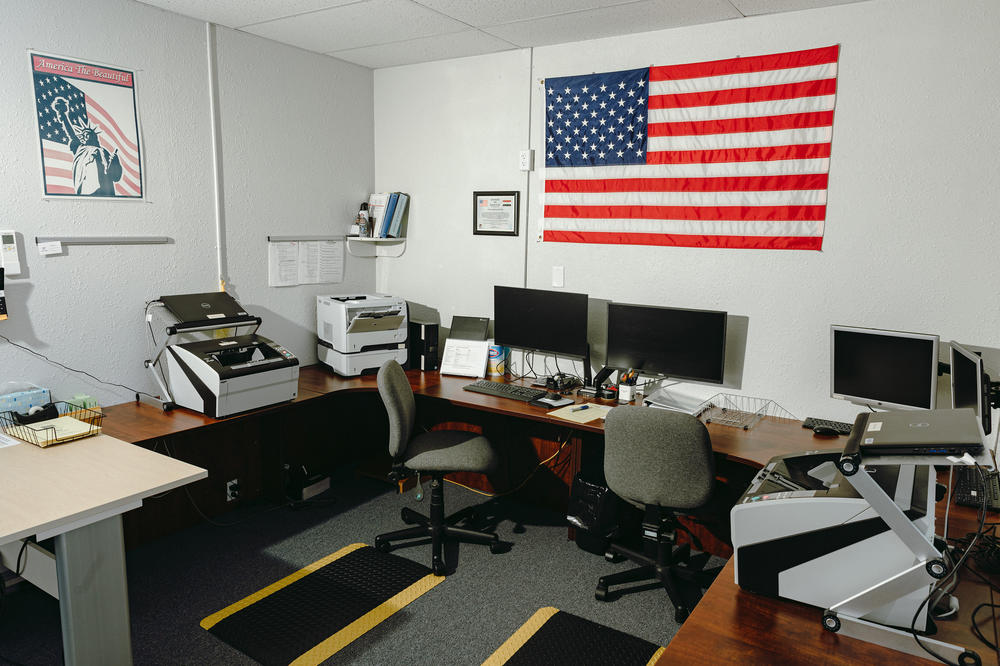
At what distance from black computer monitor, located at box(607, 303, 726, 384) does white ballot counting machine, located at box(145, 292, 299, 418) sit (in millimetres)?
1650

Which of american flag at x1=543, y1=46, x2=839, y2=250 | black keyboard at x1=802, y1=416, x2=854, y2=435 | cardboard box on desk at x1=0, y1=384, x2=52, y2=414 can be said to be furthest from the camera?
american flag at x1=543, y1=46, x2=839, y2=250

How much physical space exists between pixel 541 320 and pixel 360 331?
1034 millimetres

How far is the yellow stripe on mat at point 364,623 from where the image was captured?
8.25ft

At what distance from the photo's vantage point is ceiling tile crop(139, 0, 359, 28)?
120 inches

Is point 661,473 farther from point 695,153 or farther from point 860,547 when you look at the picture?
point 695,153

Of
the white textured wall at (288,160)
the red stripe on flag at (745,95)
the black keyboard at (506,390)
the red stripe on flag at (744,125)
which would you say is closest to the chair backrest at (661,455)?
the black keyboard at (506,390)

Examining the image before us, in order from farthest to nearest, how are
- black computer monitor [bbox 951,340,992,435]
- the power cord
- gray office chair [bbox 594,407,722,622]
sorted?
the power cord
gray office chair [bbox 594,407,722,622]
black computer monitor [bbox 951,340,992,435]

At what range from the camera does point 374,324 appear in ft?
12.6

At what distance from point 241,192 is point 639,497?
2.62 metres

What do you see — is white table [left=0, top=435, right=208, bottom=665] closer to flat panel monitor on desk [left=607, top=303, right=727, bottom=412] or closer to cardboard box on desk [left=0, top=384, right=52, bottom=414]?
cardboard box on desk [left=0, top=384, right=52, bottom=414]

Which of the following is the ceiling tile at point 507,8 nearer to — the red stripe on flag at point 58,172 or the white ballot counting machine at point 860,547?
the red stripe on flag at point 58,172

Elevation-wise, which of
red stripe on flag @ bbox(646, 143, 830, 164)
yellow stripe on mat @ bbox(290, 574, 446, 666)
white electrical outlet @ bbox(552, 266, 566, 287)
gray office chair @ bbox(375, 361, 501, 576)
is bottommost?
yellow stripe on mat @ bbox(290, 574, 446, 666)

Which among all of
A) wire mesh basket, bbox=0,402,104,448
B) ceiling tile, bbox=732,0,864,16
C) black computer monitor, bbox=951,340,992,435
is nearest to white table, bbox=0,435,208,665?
wire mesh basket, bbox=0,402,104,448

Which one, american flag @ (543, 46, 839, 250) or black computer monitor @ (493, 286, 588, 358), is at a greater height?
american flag @ (543, 46, 839, 250)
